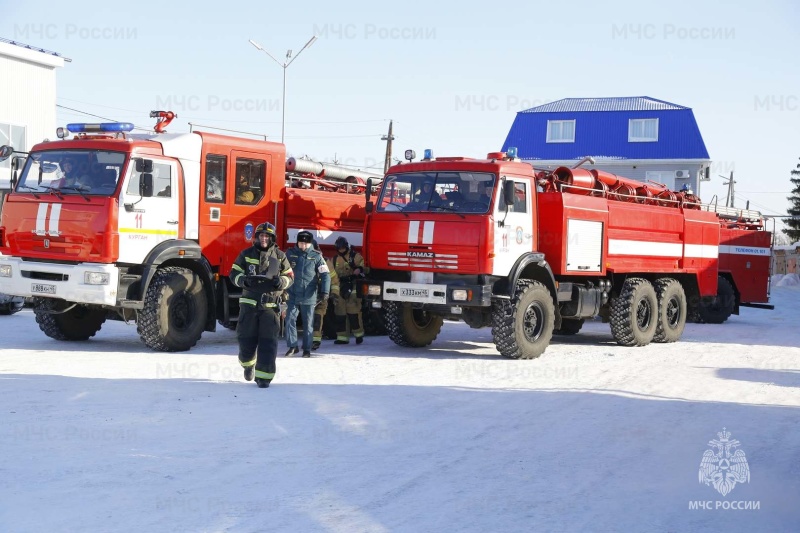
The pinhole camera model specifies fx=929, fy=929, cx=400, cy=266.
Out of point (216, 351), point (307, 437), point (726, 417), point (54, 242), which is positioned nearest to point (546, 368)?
point (726, 417)

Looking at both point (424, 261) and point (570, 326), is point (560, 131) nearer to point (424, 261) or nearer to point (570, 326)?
point (570, 326)

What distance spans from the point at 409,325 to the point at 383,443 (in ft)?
22.6

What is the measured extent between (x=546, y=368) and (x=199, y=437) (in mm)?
6174

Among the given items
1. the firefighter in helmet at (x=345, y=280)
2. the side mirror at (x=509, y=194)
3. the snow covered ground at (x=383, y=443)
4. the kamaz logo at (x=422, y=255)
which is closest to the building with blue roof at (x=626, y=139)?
the firefighter in helmet at (x=345, y=280)

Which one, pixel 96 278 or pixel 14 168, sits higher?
pixel 14 168

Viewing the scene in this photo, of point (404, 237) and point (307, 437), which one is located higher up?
point (404, 237)

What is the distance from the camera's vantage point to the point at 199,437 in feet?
25.1

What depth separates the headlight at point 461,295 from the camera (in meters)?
12.8

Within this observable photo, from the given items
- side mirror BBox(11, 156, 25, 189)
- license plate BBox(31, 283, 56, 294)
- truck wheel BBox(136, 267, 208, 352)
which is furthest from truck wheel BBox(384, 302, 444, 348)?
side mirror BBox(11, 156, 25, 189)

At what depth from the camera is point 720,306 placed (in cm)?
2230

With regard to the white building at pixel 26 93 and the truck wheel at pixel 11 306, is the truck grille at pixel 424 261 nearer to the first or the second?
the truck wheel at pixel 11 306

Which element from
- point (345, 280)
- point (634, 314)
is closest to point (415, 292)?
point (345, 280)

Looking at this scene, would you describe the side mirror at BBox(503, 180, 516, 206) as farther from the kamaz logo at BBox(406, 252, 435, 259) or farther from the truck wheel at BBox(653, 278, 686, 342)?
the truck wheel at BBox(653, 278, 686, 342)

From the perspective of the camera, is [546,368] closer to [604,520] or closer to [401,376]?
[401,376]
